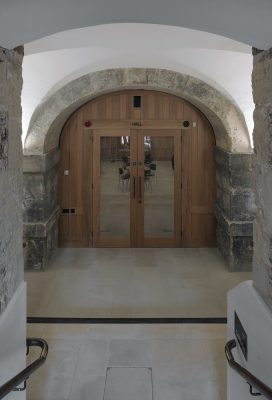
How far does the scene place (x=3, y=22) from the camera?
6.81 ft

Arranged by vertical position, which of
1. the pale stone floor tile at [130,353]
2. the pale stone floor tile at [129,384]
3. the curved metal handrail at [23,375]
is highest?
the curved metal handrail at [23,375]

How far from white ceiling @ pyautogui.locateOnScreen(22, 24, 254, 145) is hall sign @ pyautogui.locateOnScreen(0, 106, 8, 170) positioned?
3.96 feet

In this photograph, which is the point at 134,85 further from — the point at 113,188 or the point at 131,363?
the point at 131,363

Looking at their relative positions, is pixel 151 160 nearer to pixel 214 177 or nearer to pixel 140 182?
pixel 140 182

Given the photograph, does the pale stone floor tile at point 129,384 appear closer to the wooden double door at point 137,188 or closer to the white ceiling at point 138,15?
the white ceiling at point 138,15

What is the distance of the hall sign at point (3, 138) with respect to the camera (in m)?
2.38

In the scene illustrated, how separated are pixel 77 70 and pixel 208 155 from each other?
2.81m

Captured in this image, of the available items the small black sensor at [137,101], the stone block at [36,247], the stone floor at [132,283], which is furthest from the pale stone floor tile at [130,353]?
the small black sensor at [137,101]

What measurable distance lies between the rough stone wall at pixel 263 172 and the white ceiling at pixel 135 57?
43.9 inches

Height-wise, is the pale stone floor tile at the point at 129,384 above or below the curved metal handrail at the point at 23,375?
below

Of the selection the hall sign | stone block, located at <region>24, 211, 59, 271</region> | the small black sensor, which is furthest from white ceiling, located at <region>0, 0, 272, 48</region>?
the small black sensor

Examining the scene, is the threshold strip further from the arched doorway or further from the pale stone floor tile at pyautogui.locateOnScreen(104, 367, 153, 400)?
the arched doorway

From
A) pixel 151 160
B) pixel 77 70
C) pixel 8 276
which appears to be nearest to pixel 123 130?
pixel 151 160

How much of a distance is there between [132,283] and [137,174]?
2141 millimetres
